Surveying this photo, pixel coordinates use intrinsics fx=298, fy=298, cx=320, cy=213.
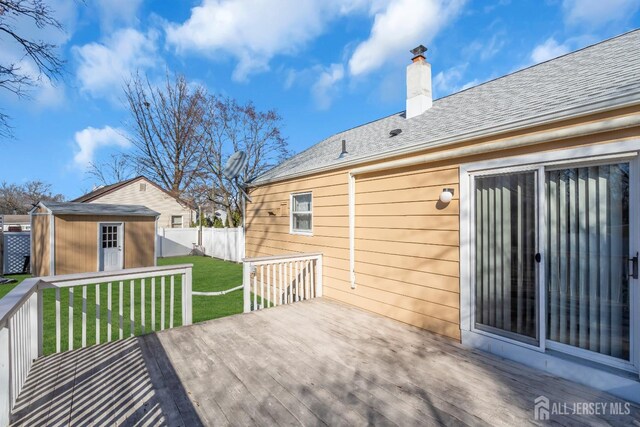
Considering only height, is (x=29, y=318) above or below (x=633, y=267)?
below

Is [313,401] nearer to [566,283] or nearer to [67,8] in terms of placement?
[566,283]

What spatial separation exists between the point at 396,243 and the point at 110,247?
1150cm

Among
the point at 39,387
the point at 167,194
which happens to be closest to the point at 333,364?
the point at 39,387

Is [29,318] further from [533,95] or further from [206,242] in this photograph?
[206,242]

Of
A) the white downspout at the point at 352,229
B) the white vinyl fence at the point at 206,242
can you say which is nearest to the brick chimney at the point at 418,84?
the white downspout at the point at 352,229

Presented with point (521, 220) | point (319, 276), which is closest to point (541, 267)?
point (521, 220)

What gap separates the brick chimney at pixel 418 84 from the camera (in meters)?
5.49

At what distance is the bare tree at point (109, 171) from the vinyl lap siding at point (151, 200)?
5672 mm

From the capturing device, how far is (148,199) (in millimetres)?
16484

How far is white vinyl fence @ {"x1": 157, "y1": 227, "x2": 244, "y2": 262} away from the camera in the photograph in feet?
43.4

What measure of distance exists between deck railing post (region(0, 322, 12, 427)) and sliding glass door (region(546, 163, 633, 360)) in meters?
4.02

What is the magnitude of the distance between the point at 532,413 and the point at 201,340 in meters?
3.00

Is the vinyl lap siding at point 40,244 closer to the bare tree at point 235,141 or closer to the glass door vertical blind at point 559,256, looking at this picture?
the bare tree at point 235,141

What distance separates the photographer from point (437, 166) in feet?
11.4
